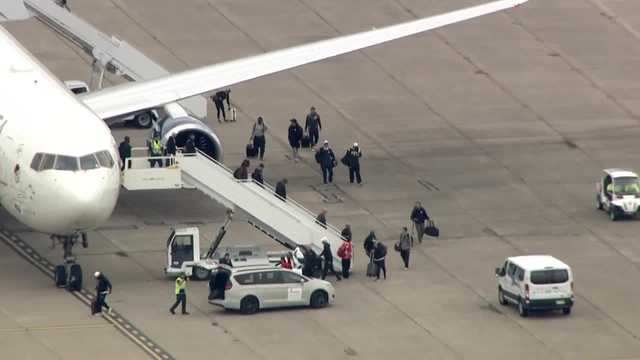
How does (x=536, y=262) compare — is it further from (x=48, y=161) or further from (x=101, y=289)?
(x=48, y=161)

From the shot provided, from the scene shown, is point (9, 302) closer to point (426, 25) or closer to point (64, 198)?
point (64, 198)

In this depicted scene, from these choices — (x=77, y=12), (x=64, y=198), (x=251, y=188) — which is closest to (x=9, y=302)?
(x=64, y=198)

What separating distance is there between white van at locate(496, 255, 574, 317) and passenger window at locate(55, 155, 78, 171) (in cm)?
1486

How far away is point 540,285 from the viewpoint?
66438 millimetres

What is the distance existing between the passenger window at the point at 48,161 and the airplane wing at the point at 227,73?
10.9 metres

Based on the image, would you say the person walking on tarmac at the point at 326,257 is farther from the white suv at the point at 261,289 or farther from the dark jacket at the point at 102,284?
the dark jacket at the point at 102,284

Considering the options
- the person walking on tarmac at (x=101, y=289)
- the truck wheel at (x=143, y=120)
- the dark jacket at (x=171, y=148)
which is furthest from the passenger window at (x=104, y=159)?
the truck wheel at (x=143, y=120)

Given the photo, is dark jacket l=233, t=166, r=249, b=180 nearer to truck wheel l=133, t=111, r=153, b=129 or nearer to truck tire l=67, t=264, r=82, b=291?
truck tire l=67, t=264, r=82, b=291

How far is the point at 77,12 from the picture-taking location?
343ft

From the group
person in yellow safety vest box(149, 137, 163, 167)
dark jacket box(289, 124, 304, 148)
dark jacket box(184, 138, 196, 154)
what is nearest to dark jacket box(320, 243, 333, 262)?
person in yellow safety vest box(149, 137, 163, 167)

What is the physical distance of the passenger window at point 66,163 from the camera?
222ft

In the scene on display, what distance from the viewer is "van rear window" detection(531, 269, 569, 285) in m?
66.3

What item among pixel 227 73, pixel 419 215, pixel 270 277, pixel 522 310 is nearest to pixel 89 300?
pixel 270 277

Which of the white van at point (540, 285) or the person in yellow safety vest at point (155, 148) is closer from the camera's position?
the white van at point (540, 285)
